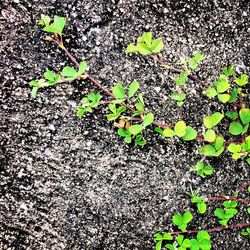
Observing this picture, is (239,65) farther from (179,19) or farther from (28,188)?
(28,188)

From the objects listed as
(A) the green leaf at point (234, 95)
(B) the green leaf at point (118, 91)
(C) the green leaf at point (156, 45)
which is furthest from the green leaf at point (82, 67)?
(A) the green leaf at point (234, 95)

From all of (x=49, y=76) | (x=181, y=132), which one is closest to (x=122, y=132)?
(x=181, y=132)

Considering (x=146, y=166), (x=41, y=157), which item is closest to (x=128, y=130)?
(x=146, y=166)

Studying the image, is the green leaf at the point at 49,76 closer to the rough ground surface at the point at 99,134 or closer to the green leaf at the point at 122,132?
the rough ground surface at the point at 99,134

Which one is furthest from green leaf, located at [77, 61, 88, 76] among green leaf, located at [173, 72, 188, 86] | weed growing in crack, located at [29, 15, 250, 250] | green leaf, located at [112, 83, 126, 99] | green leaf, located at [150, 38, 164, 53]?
green leaf, located at [173, 72, 188, 86]

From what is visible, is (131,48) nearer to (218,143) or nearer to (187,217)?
(218,143)

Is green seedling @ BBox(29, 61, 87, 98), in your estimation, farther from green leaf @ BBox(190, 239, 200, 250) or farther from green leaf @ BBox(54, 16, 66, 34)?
green leaf @ BBox(190, 239, 200, 250)
